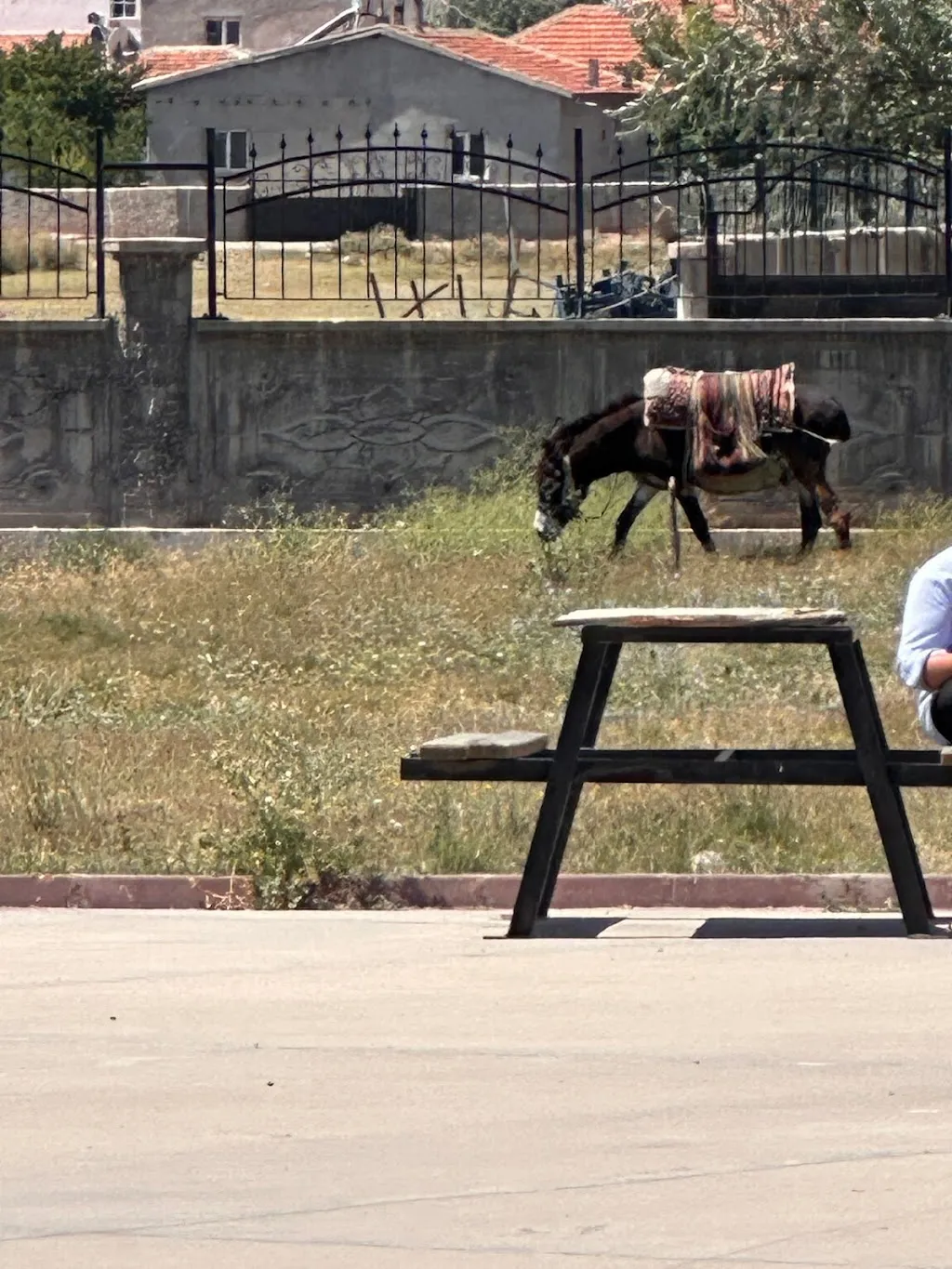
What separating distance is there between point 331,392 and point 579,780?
1326 cm

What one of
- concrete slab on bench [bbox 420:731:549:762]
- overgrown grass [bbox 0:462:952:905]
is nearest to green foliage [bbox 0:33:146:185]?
overgrown grass [bbox 0:462:952:905]

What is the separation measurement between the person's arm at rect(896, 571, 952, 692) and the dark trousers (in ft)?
0.08

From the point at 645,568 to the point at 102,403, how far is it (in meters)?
5.04

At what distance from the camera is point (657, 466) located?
1953cm

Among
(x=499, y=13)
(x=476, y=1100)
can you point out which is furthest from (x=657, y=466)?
(x=499, y=13)

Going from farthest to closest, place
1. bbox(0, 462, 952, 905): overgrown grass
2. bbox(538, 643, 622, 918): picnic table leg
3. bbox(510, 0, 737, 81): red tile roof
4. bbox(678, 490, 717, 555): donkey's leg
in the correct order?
bbox(510, 0, 737, 81): red tile roof → bbox(678, 490, 717, 555): donkey's leg → bbox(0, 462, 952, 905): overgrown grass → bbox(538, 643, 622, 918): picnic table leg

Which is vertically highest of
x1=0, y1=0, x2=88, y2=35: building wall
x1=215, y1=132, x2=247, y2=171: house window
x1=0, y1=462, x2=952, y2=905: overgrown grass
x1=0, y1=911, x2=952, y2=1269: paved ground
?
x1=0, y1=0, x2=88, y2=35: building wall

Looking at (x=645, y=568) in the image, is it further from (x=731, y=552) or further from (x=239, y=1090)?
(x=239, y=1090)

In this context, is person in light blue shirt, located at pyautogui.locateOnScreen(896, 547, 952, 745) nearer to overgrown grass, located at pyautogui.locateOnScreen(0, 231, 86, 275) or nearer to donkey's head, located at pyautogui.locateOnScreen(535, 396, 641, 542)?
donkey's head, located at pyautogui.locateOnScreen(535, 396, 641, 542)

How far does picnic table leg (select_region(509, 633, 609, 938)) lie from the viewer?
7.99 m

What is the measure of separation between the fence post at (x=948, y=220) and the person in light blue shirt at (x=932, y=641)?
13.0m

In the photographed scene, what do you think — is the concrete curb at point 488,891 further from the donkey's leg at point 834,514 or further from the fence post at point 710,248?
the fence post at point 710,248

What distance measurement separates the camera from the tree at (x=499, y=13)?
87062mm

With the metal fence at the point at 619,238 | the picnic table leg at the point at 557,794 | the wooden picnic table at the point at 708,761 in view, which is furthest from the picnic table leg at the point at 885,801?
the metal fence at the point at 619,238
